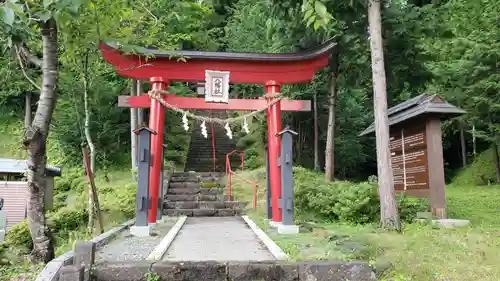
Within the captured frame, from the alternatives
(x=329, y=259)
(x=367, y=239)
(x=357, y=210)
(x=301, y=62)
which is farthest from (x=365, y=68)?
(x=329, y=259)

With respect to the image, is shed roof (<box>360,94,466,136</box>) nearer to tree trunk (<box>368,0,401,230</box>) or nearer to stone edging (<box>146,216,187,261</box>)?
tree trunk (<box>368,0,401,230</box>)

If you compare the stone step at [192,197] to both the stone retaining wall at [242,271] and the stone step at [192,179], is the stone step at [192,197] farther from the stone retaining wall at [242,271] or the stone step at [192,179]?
the stone retaining wall at [242,271]

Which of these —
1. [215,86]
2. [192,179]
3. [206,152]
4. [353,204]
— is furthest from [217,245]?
[206,152]

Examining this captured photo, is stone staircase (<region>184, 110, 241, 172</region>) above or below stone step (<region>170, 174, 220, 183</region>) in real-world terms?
above

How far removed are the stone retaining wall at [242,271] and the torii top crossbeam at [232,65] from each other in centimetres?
596

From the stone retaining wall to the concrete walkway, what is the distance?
50 cm

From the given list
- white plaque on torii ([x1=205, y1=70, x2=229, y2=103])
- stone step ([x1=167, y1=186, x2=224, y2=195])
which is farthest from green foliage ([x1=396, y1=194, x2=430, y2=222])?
stone step ([x1=167, y1=186, x2=224, y2=195])

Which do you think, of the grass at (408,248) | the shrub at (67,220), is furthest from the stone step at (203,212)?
the grass at (408,248)

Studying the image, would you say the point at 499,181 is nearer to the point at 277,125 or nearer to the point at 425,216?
the point at 425,216

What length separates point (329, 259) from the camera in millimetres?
4746

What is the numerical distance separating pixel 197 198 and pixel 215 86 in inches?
182

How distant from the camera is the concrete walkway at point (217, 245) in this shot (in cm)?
520

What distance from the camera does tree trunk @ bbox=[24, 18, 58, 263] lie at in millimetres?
4980

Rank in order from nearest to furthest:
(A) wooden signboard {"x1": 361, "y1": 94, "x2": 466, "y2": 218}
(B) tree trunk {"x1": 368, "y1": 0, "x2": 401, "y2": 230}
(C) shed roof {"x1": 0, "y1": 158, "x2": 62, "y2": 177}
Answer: (B) tree trunk {"x1": 368, "y1": 0, "x2": 401, "y2": 230}, (A) wooden signboard {"x1": 361, "y1": 94, "x2": 466, "y2": 218}, (C) shed roof {"x1": 0, "y1": 158, "x2": 62, "y2": 177}
